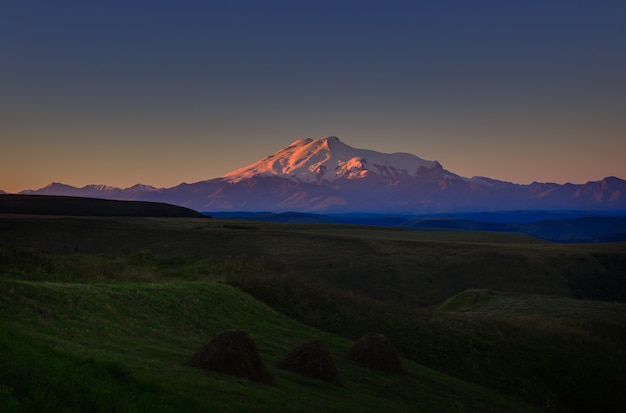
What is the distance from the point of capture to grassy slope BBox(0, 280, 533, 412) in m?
12.3

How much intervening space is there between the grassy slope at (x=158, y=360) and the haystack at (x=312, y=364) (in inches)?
35.6

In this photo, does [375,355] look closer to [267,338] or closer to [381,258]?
[267,338]

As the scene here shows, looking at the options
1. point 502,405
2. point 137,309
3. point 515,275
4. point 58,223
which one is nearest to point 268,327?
point 137,309

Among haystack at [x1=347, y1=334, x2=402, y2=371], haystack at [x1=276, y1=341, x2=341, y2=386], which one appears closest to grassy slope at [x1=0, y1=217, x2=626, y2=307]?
haystack at [x1=347, y1=334, x2=402, y2=371]

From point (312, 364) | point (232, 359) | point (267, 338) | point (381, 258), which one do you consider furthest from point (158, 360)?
point (381, 258)

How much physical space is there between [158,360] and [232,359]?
108 inches

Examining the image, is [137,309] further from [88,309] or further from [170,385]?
[170,385]

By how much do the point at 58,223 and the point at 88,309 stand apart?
370 feet

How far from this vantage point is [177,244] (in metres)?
109

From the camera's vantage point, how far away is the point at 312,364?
22.7 metres

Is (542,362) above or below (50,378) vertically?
below

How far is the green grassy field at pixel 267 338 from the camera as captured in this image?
13.8 metres

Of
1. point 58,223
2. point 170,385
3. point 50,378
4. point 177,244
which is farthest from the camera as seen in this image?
point 58,223

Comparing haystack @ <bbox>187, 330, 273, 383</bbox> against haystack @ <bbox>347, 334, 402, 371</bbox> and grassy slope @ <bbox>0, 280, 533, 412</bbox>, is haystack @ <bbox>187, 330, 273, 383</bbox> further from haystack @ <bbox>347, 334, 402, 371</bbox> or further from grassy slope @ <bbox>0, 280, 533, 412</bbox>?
haystack @ <bbox>347, 334, 402, 371</bbox>
